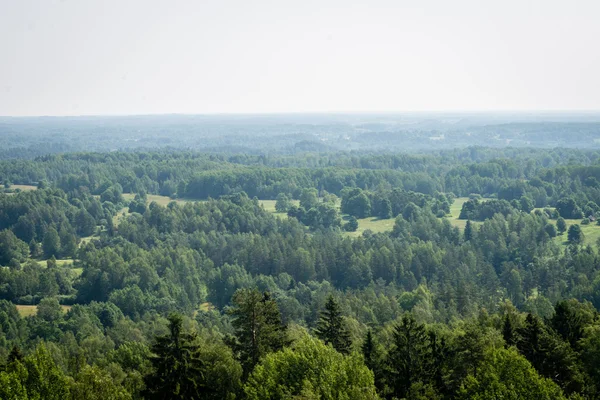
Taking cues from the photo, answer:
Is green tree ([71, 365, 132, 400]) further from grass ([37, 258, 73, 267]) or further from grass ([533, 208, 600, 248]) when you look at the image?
grass ([533, 208, 600, 248])

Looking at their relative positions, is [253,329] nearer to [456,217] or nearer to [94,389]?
[94,389]

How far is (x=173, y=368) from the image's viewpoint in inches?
1567

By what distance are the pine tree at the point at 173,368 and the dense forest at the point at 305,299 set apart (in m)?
0.08

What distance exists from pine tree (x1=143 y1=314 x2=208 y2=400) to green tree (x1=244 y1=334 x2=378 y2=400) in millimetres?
3626

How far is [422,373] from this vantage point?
44.9 metres

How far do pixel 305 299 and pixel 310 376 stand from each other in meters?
65.3

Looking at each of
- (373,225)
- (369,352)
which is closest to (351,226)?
(373,225)

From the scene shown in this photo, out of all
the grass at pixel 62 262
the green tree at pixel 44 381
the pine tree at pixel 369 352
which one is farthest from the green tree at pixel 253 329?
the grass at pixel 62 262

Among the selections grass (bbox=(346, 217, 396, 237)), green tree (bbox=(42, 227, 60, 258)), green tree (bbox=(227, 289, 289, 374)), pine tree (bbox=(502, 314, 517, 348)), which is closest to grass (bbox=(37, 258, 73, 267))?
green tree (bbox=(42, 227, 60, 258))

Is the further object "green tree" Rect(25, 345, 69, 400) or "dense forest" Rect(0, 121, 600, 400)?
"dense forest" Rect(0, 121, 600, 400)

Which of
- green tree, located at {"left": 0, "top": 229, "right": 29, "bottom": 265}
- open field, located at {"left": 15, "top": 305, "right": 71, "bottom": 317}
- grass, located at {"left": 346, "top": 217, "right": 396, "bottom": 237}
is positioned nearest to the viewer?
open field, located at {"left": 15, "top": 305, "right": 71, "bottom": 317}

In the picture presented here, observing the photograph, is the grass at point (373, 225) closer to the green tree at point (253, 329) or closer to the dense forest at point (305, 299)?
the dense forest at point (305, 299)

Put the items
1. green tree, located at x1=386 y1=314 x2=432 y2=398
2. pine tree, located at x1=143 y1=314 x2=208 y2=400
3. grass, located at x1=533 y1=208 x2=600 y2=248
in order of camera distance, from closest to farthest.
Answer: pine tree, located at x1=143 y1=314 x2=208 y2=400, green tree, located at x1=386 y1=314 x2=432 y2=398, grass, located at x1=533 y1=208 x2=600 y2=248

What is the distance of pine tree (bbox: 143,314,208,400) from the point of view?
39.9 meters
